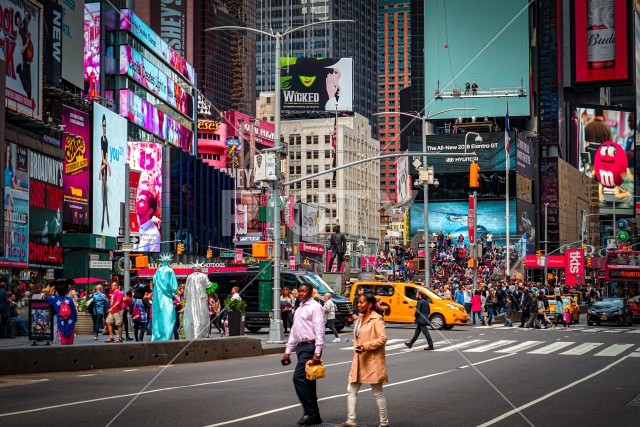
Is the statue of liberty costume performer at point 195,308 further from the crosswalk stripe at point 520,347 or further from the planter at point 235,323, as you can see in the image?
the crosswalk stripe at point 520,347

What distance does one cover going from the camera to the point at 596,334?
37.3 metres

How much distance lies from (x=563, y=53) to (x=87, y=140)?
9066 centimetres

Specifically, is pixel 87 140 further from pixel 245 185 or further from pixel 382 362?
pixel 245 185

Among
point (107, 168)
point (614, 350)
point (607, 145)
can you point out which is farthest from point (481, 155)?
point (614, 350)

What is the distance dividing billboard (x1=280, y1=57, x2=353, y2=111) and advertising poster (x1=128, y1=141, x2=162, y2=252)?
47.8 metres

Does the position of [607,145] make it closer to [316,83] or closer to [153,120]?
[316,83]

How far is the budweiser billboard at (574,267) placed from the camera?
80875 mm

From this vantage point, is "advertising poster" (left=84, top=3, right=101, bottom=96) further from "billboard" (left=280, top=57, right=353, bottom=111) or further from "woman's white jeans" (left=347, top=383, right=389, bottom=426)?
"woman's white jeans" (left=347, top=383, right=389, bottom=426)

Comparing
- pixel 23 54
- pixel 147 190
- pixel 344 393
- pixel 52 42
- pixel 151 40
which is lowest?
pixel 344 393

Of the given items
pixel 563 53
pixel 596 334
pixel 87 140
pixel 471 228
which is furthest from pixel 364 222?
pixel 596 334

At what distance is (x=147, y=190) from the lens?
103m

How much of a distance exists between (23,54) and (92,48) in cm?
3939

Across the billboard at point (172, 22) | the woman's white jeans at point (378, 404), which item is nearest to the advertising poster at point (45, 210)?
the woman's white jeans at point (378, 404)

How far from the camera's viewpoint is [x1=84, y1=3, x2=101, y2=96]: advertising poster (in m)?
91.7
